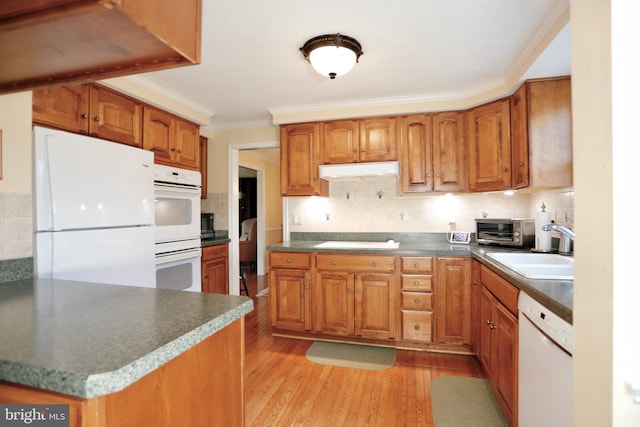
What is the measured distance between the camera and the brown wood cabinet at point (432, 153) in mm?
2758

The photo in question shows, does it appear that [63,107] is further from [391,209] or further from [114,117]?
[391,209]

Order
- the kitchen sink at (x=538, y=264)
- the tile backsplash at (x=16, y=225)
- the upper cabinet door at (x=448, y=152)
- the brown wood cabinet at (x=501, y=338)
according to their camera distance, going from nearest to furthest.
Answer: the tile backsplash at (x=16, y=225), the brown wood cabinet at (x=501, y=338), the kitchen sink at (x=538, y=264), the upper cabinet door at (x=448, y=152)

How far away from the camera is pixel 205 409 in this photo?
83 centimetres

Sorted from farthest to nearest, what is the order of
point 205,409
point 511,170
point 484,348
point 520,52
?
→ point 511,170 < point 484,348 < point 520,52 < point 205,409

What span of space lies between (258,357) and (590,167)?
2531 millimetres

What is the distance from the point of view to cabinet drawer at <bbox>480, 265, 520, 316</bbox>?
5.09ft

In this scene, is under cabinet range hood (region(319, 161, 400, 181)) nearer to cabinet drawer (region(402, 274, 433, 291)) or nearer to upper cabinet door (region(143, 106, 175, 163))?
cabinet drawer (region(402, 274, 433, 291))

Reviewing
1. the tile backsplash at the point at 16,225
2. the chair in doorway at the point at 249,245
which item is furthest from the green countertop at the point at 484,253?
the chair in doorway at the point at 249,245

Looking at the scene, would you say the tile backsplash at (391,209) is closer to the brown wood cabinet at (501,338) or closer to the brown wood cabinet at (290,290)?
the brown wood cabinet at (290,290)

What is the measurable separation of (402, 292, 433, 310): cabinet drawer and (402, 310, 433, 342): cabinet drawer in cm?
4

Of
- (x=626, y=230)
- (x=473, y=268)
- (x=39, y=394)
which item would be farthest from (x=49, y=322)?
(x=473, y=268)

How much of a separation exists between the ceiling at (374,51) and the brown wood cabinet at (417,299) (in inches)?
58.2

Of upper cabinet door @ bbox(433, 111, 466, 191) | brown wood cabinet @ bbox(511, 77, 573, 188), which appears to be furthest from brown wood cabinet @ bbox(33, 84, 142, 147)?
brown wood cabinet @ bbox(511, 77, 573, 188)

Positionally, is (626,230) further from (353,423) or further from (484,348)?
(484,348)
